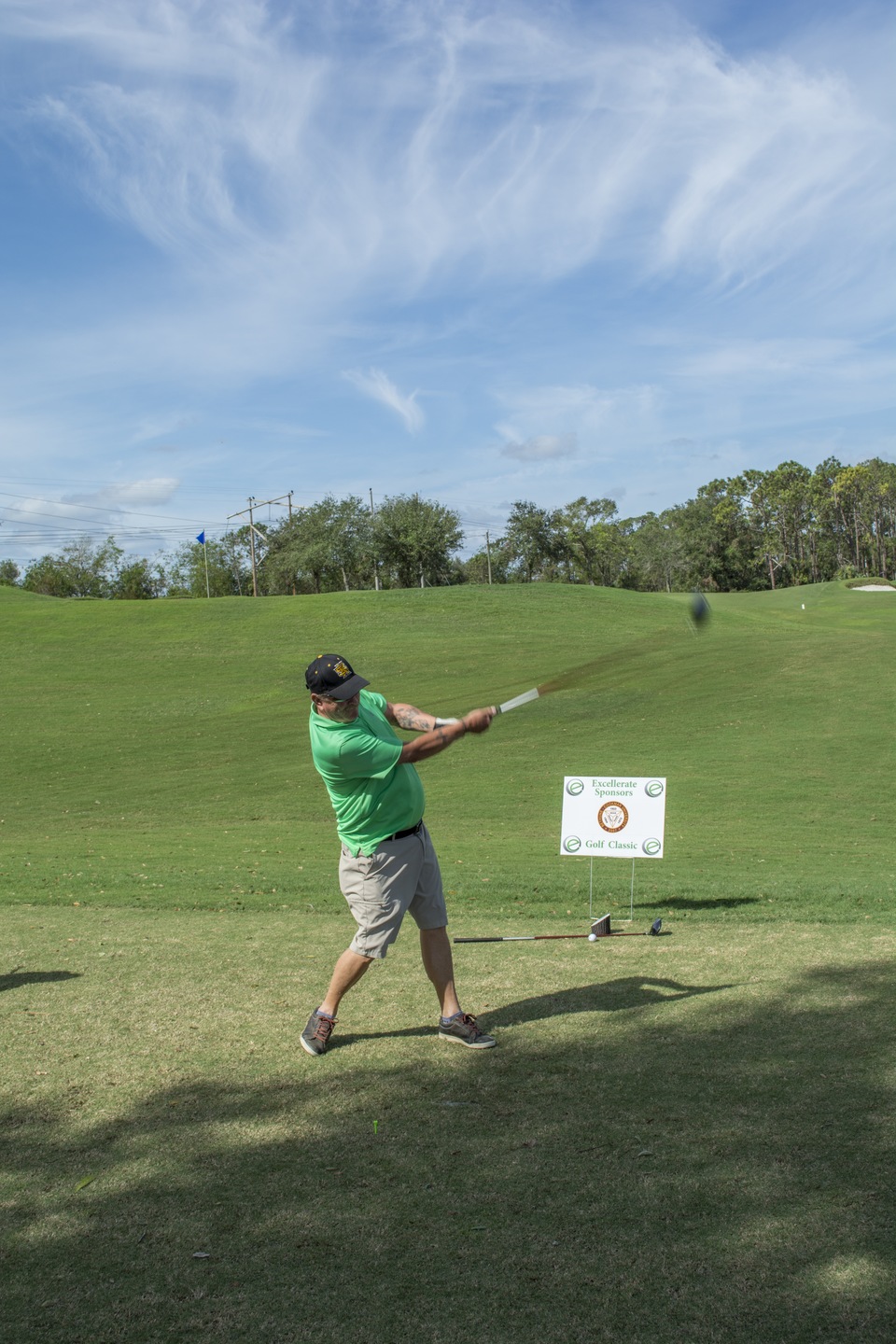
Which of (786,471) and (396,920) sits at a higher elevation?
(786,471)

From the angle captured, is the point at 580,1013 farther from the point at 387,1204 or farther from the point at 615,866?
the point at 615,866

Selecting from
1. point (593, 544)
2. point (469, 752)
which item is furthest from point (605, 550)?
point (469, 752)

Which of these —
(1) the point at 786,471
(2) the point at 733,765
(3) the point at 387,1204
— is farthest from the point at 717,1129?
(1) the point at 786,471

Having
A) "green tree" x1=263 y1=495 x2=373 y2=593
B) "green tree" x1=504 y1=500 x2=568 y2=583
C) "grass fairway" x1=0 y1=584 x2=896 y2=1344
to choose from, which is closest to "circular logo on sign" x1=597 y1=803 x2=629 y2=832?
"grass fairway" x1=0 y1=584 x2=896 y2=1344

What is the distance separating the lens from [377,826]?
6.30 meters

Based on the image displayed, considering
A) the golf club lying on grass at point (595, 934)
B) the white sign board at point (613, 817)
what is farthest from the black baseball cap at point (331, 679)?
the white sign board at point (613, 817)

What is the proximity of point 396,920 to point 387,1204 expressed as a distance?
218 centimetres

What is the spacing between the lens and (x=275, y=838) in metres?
18.2


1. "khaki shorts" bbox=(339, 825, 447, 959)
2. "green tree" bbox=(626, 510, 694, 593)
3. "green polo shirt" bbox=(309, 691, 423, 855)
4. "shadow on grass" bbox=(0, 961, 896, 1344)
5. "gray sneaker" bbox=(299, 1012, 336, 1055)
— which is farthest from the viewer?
"green tree" bbox=(626, 510, 694, 593)

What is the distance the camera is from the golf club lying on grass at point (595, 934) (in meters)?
8.96

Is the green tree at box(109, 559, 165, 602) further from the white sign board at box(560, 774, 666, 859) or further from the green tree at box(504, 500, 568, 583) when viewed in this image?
the white sign board at box(560, 774, 666, 859)

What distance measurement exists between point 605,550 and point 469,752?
3175 inches

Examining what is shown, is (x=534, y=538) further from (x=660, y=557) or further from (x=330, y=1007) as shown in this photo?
(x=330, y=1007)

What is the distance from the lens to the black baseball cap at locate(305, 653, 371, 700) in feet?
19.7
